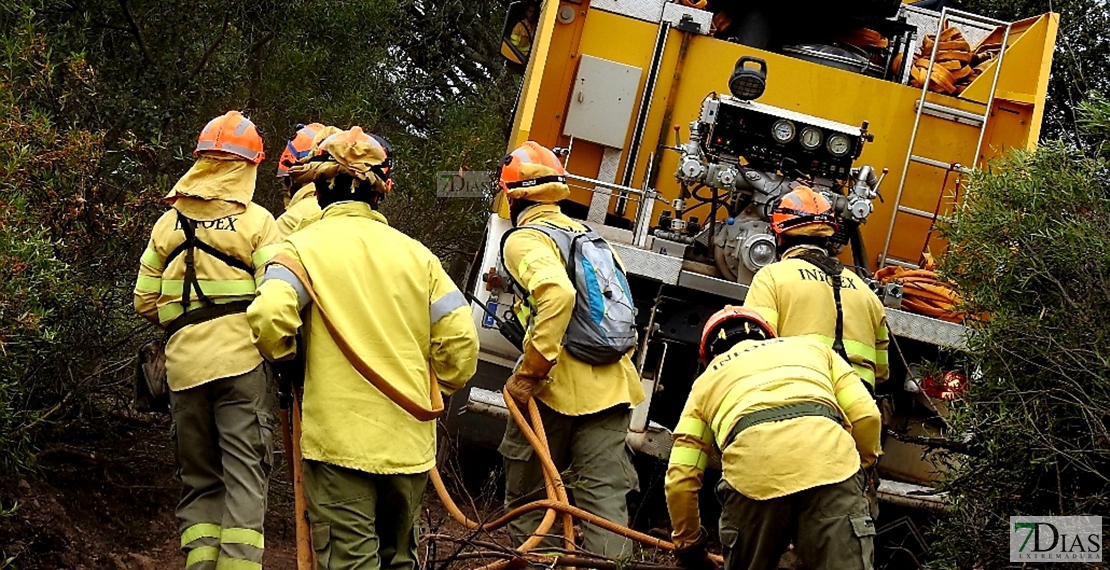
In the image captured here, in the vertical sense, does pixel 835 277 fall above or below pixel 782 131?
below

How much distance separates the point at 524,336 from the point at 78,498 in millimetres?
1956

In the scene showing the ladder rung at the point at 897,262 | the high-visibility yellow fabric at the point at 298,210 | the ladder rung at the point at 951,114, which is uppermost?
the ladder rung at the point at 951,114

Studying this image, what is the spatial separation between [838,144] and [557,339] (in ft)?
7.64

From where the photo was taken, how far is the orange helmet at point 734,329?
502cm

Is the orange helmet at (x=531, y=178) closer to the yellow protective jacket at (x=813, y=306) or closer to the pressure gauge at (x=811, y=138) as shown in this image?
the yellow protective jacket at (x=813, y=306)

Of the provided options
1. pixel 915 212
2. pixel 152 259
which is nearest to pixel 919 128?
pixel 915 212

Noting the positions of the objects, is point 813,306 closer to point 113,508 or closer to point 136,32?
point 113,508

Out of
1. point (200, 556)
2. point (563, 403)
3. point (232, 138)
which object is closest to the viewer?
point (200, 556)

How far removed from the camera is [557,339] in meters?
5.68

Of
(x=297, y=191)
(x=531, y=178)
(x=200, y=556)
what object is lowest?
(x=200, y=556)

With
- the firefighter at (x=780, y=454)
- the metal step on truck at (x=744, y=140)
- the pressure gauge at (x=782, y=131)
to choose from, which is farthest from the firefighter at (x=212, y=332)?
the pressure gauge at (x=782, y=131)

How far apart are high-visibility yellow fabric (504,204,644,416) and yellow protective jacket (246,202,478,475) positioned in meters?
1.04

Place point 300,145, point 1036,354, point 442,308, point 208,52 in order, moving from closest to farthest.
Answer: point 442,308 → point 1036,354 → point 300,145 → point 208,52

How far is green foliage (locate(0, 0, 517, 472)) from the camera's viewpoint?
16.9 ft
